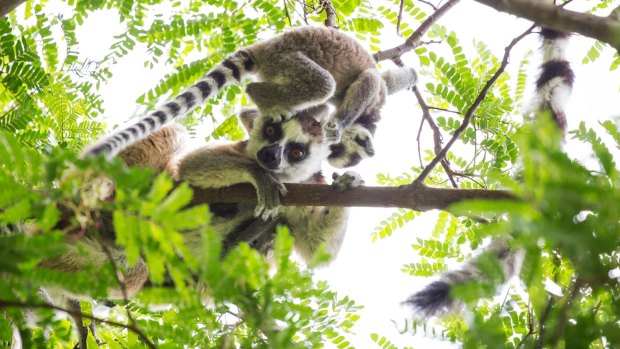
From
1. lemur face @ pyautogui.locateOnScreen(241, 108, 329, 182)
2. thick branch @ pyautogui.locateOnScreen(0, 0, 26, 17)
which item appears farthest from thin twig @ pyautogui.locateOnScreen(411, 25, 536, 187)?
thick branch @ pyautogui.locateOnScreen(0, 0, 26, 17)

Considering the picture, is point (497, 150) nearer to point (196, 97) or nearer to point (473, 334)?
point (196, 97)

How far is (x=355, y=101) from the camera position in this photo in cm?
711

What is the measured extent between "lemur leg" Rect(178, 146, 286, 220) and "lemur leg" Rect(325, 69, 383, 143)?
113 centimetres

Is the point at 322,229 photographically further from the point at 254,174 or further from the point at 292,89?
the point at 292,89

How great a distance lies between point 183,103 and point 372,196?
2.39 m

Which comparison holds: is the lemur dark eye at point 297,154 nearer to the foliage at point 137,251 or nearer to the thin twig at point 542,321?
the foliage at point 137,251

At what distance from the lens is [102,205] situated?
7.36ft

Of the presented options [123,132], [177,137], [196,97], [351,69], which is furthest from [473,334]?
[351,69]

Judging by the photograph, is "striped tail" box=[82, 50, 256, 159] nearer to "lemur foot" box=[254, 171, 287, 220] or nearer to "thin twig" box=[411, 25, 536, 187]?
"lemur foot" box=[254, 171, 287, 220]

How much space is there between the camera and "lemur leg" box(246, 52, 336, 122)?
6.77 meters

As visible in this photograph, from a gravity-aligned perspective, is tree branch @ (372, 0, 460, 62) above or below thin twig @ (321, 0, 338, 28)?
below

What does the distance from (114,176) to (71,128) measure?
470cm

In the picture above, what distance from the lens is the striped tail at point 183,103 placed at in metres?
4.94

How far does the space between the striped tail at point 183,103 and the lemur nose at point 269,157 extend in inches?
35.6
